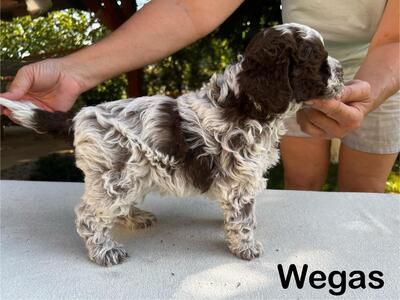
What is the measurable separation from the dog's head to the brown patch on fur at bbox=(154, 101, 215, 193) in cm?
27

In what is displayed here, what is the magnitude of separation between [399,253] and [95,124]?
146 cm

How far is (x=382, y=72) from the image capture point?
214 cm

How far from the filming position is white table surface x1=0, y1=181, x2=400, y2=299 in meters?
1.74

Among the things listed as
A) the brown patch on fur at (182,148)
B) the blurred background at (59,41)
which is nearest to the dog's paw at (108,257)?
the brown patch on fur at (182,148)

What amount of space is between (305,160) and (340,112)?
1.13 m

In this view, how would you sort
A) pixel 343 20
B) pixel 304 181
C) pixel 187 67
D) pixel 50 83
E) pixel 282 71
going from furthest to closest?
pixel 187 67 < pixel 304 181 < pixel 343 20 < pixel 50 83 < pixel 282 71

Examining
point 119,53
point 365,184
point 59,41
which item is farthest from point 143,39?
point 59,41

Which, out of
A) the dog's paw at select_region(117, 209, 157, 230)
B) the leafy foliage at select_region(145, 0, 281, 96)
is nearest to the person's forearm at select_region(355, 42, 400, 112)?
the dog's paw at select_region(117, 209, 157, 230)

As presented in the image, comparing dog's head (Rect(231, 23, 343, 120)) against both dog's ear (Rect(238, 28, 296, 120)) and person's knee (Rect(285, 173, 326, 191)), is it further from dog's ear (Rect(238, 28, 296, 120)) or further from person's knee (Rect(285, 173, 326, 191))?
person's knee (Rect(285, 173, 326, 191))

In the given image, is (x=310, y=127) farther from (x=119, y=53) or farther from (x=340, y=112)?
(x=119, y=53)

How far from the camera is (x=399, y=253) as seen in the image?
6.54 ft

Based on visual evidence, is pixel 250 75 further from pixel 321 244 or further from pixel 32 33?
pixel 32 33

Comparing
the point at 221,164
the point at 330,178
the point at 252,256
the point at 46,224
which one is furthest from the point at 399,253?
the point at 330,178

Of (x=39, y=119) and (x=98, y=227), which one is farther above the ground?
(x=39, y=119)
